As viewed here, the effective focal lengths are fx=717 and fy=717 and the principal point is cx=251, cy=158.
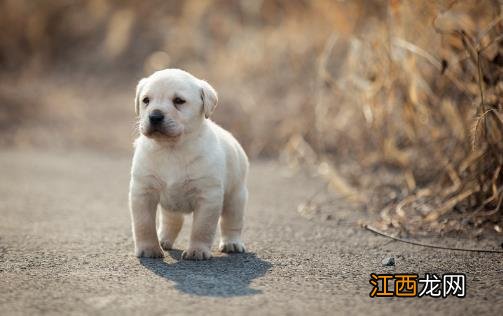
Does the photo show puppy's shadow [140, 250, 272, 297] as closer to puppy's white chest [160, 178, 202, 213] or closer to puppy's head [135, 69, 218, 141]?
puppy's white chest [160, 178, 202, 213]

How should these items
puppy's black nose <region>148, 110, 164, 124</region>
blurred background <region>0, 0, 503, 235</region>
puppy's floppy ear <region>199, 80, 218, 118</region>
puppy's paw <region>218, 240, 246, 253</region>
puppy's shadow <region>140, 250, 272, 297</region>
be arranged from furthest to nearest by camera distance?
blurred background <region>0, 0, 503, 235</region>
puppy's paw <region>218, 240, 246, 253</region>
puppy's floppy ear <region>199, 80, 218, 118</region>
puppy's black nose <region>148, 110, 164, 124</region>
puppy's shadow <region>140, 250, 272, 297</region>

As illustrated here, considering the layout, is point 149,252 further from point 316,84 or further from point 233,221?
point 316,84

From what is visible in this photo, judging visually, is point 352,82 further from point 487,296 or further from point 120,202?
point 487,296

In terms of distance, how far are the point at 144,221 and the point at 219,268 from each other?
0.54 metres

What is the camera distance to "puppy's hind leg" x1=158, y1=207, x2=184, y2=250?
448 cm

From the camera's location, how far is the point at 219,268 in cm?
391

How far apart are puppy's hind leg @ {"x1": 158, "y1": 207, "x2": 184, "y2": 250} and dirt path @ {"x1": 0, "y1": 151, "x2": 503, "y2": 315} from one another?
0.14 m

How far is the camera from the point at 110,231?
5.03 meters

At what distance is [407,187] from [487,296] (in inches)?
107

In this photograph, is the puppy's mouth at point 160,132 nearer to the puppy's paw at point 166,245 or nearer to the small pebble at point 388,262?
the puppy's paw at point 166,245

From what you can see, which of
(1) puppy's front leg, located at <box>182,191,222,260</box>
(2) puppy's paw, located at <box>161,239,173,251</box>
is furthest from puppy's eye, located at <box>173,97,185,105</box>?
(2) puppy's paw, located at <box>161,239,173,251</box>

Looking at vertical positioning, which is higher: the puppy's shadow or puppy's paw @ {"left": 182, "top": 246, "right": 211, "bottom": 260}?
puppy's paw @ {"left": 182, "top": 246, "right": 211, "bottom": 260}

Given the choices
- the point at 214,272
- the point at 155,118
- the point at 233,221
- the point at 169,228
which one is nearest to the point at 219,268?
the point at 214,272

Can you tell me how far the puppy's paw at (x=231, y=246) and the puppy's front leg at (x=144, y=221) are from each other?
0.44m
